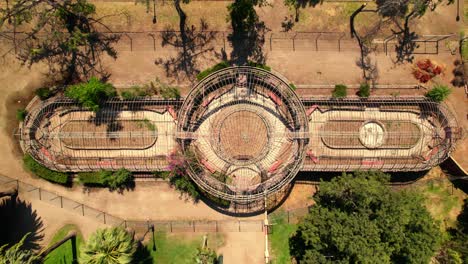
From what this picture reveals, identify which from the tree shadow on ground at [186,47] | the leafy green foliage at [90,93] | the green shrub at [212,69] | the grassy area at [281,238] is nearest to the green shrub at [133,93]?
the leafy green foliage at [90,93]

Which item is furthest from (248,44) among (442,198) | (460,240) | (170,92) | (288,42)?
(460,240)

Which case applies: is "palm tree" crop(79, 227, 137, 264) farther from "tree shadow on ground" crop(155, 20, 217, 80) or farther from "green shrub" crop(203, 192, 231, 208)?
"tree shadow on ground" crop(155, 20, 217, 80)

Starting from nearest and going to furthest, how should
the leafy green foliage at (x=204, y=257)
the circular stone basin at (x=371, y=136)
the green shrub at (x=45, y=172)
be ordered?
the leafy green foliage at (x=204, y=257) → the green shrub at (x=45, y=172) → the circular stone basin at (x=371, y=136)

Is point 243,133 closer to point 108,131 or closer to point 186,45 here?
point 186,45

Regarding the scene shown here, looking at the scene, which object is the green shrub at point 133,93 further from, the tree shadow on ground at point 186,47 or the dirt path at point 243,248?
the dirt path at point 243,248

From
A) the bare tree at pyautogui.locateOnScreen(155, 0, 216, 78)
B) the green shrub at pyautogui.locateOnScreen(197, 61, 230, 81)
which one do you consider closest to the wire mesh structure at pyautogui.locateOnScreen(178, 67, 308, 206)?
the green shrub at pyautogui.locateOnScreen(197, 61, 230, 81)

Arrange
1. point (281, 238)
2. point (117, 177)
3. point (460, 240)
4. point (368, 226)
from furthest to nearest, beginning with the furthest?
point (281, 238) → point (117, 177) → point (460, 240) → point (368, 226)
